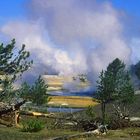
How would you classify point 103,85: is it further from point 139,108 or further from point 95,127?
point 95,127

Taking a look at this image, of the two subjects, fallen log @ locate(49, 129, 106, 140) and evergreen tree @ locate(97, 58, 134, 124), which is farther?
evergreen tree @ locate(97, 58, 134, 124)

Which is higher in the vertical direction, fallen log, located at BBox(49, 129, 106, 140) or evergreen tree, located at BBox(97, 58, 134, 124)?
evergreen tree, located at BBox(97, 58, 134, 124)

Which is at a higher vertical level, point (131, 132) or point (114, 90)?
point (114, 90)

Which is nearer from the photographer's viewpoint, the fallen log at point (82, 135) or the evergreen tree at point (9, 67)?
the fallen log at point (82, 135)

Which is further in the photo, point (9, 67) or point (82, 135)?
point (9, 67)

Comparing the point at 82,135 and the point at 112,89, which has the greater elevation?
the point at 112,89

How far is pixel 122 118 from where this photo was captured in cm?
4153

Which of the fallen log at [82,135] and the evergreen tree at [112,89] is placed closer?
the fallen log at [82,135]

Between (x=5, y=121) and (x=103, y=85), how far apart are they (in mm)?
39203

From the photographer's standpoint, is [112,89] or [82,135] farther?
[112,89]

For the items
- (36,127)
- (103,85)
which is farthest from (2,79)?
(36,127)

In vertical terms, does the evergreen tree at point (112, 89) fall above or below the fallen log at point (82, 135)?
above

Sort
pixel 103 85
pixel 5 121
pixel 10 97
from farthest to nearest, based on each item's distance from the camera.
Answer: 1. pixel 103 85
2. pixel 10 97
3. pixel 5 121

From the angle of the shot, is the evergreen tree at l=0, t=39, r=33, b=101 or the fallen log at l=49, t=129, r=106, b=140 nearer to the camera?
the fallen log at l=49, t=129, r=106, b=140
